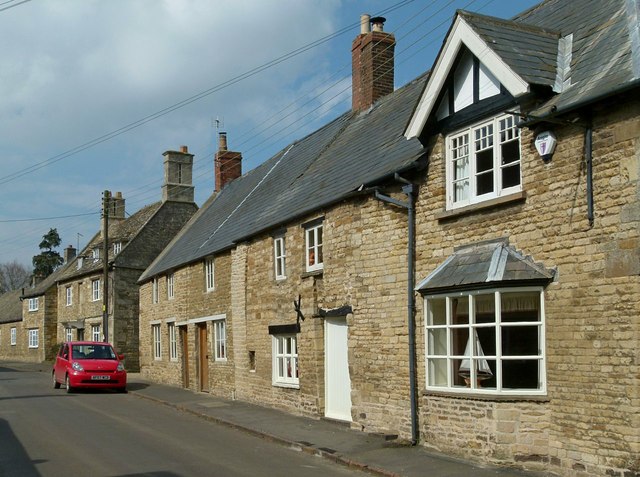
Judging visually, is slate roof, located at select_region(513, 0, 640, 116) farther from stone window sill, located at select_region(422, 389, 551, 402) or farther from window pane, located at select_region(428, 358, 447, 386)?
window pane, located at select_region(428, 358, 447, 386)

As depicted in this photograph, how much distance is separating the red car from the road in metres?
4.31

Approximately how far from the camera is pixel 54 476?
1022 cm

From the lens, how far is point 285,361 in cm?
1828

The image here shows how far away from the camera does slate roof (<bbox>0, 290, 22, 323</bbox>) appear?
200 ft

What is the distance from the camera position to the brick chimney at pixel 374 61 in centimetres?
2181

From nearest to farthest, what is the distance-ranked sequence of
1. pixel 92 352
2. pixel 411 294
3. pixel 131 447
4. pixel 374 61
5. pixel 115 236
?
pixel 411 294
pixel 131 447
pixel 374 61
pixel 92 352
pixel 115 236

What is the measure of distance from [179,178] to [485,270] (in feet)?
113

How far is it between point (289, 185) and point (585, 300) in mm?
13327

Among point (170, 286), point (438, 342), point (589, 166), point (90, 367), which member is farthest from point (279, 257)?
point (170, 286)

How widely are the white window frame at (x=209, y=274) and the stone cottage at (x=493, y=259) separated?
22.0ft

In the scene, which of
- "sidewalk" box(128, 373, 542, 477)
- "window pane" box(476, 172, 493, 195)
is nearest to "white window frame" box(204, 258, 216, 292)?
"sidewalk" box(128, 373, 542, 477)

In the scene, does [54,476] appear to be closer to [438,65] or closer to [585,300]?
[585,300]

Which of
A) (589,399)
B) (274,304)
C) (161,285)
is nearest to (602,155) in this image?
(589,399)

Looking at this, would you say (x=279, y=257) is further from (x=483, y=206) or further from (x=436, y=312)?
(x=483, y=206)
